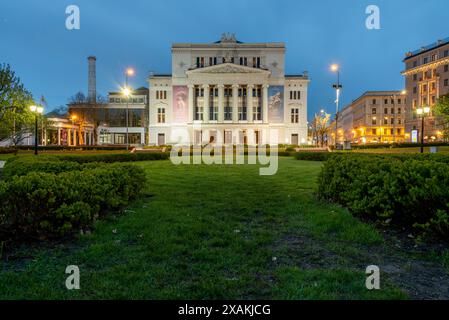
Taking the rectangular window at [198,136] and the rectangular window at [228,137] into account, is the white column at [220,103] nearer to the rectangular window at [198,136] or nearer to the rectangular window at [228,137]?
the rectangular window at [228,137]

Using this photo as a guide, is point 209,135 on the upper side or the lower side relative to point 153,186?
upper

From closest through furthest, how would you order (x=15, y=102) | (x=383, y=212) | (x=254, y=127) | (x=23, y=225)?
(x=23, y=225) → (x=383, y=212) → (x=15, y=102) → (x=254, y=127)

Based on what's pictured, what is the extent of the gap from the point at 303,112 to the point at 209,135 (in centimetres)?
2191

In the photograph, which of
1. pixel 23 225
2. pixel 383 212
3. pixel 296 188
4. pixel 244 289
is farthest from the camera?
pixel 296 188

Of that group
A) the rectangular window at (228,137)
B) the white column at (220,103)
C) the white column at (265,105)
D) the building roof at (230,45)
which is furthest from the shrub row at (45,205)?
the building roof at (230,45)

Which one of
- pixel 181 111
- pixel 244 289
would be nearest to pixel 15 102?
pixel 244 289

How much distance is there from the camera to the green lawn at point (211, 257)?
3.68 metres

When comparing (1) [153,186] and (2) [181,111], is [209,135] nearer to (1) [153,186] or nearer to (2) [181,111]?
(2) [181,111]

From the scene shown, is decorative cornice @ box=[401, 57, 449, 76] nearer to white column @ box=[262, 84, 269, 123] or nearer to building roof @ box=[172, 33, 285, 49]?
building roof @ box=[172, 33, 285, 49]

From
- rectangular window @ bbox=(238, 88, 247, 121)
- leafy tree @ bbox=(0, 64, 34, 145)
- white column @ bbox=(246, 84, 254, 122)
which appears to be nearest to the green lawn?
leafy tree @ bbox=(0, 64, 34, 145)

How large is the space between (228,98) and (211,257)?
6587 cm

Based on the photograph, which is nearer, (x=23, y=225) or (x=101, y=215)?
(x=23, y=225)
